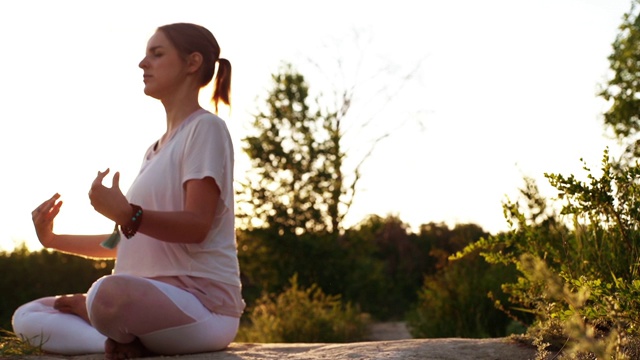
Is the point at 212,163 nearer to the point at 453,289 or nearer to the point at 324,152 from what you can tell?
the point at 453,289

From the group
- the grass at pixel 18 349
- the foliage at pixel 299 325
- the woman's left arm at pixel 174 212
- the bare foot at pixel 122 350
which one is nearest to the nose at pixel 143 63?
the woman's left arm at pixel 174 212

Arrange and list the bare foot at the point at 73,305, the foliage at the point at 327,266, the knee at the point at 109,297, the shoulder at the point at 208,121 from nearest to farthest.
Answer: the knee at the point at 109,297 → the shoulder at the point at 208,121 → the bare foot at the point at 73,305 → the foliage at the point at 327,266

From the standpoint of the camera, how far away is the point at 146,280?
3.60 meters

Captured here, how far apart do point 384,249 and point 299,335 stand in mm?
10679

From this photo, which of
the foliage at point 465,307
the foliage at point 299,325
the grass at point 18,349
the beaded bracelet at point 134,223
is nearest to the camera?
the beaded bracelet at point 134,223

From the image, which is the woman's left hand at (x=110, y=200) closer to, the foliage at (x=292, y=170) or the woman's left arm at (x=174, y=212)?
the woman's left arm at (x=174, y=212)

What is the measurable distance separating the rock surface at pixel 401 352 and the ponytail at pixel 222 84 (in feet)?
4.29

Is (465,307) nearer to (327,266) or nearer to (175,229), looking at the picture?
(175,229)

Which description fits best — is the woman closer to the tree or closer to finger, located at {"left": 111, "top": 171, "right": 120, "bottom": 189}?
finger, located at {"left": 111, "top": 171, "right": 120, "bottom": 189}

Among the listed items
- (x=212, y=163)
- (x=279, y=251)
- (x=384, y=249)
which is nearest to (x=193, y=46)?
(x=212, y=163)

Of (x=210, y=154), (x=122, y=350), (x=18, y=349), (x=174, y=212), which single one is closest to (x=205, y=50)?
(x=210, y=154)

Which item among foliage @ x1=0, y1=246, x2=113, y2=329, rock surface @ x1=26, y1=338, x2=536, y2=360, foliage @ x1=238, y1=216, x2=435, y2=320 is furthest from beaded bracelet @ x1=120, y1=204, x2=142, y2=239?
foliage @ x1=238, y1=216, x2=435, y2=320

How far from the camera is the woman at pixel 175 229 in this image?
3.53 m

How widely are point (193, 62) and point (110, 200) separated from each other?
101 cm
